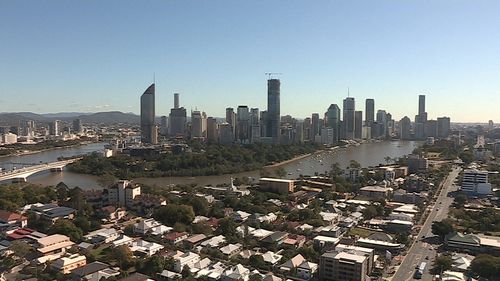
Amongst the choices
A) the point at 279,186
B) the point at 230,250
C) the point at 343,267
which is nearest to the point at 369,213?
the point at 279,186

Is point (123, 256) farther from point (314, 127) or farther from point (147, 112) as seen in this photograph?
point (314, 127)

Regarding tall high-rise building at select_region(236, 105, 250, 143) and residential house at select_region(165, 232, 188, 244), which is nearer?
residential house at select_region(165, 232, 188, 244)

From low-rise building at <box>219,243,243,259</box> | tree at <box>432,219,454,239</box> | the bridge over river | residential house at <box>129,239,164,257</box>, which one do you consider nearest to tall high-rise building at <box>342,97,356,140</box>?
the bridge over river

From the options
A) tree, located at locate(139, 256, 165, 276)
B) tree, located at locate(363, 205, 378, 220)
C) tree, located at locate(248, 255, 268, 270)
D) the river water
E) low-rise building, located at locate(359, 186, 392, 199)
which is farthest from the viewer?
the river water

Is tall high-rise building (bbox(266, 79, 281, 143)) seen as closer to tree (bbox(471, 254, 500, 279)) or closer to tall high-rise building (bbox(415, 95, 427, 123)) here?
tall high-rise building (bbox(415, 95, 427, 123))

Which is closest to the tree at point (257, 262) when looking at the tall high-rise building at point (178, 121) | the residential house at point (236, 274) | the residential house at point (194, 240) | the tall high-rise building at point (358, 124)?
the residential house at point (236, 274)

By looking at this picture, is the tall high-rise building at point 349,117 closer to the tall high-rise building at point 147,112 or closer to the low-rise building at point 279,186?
the tall high-rise building at point 147,112

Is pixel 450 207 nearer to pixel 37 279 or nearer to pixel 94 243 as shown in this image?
pixel 94 243
